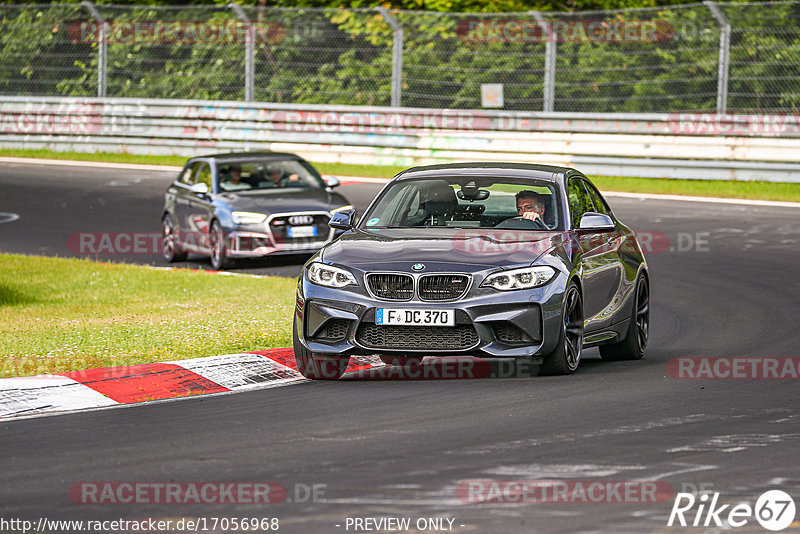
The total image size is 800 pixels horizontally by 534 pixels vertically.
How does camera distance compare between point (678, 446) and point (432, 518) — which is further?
point (678, 446)

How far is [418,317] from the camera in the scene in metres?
9.66

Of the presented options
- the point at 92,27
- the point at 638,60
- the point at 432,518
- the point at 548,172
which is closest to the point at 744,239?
the point at 638,60

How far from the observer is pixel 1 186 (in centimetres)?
2811

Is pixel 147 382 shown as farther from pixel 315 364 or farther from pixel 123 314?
pixel 123 314

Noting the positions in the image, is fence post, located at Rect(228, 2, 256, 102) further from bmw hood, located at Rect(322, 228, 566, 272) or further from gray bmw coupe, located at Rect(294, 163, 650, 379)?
bmw hood, located at Rect(322, 228, 566, 272)

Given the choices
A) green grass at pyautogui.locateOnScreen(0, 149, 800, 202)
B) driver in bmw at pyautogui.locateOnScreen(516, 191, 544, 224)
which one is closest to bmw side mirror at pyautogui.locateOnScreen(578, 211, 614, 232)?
driver in bmw at pyautogui.locateOnScreen(516, 191, 544, 224)

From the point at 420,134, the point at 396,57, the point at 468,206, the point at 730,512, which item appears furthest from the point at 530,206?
the point at 396,57

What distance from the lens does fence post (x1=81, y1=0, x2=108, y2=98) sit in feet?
104

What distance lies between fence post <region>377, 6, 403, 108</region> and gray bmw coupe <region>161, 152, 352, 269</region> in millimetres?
8321

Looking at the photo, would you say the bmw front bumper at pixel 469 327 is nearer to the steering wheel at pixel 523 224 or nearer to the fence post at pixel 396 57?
the steering wheel at pixel 523 224

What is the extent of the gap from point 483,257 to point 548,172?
1749mm

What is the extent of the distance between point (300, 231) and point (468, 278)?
9.44 metres

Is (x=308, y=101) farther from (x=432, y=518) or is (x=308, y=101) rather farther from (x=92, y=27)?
(x=432, y=518)

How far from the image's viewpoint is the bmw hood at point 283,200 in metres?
19.1
